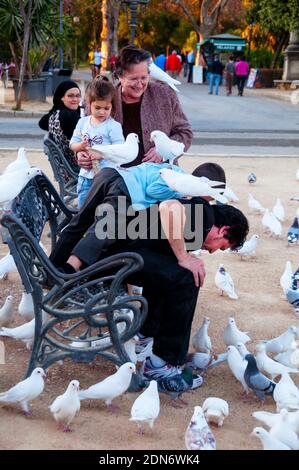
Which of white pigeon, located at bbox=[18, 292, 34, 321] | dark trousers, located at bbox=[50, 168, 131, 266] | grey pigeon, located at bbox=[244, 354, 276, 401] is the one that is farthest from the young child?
grey pigeon, located at bbox=[244, 354, 276, 401]

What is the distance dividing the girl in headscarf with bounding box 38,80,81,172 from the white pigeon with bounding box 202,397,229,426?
13.6 feet

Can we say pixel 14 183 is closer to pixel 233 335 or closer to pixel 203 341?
pixel 203 341

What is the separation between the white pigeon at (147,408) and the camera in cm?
360

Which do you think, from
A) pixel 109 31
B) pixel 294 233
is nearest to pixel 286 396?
pixel 294 233

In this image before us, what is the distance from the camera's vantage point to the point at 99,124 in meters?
5.28

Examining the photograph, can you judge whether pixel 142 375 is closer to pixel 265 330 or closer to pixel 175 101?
pixel 265 330

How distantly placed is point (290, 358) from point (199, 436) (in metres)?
1.30

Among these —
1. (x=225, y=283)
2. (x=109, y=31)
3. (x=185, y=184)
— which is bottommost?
(x=109, y=31)

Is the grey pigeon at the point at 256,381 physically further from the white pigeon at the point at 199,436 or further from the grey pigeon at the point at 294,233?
the grey pigeon at the point at 294,233

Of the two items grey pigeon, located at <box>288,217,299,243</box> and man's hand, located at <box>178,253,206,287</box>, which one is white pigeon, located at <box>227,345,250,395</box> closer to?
man's hand, located at <box>178,253,206,287</box>

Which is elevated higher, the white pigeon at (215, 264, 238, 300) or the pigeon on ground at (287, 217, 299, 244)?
the white pigeon at (215, 264, 238, 300)

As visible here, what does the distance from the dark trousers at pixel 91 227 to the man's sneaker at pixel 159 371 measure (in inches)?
26.3

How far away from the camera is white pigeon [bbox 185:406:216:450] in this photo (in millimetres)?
3367
